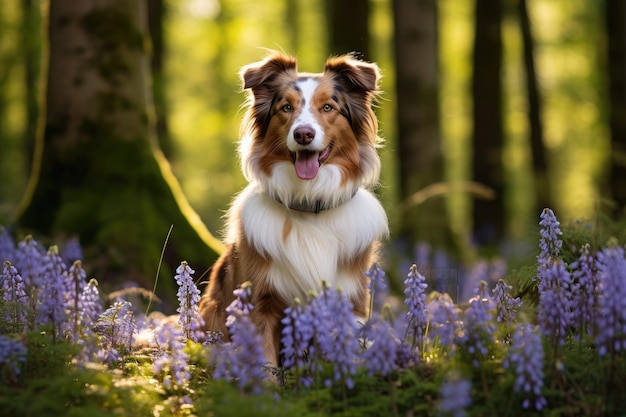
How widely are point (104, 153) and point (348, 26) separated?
691 cm

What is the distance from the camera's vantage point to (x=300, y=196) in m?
6.26

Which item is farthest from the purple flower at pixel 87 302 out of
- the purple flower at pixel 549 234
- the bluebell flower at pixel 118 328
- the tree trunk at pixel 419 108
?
the tree trunk at pixel 419 108

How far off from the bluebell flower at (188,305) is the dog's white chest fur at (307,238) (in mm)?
806

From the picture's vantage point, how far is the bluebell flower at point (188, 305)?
16.5ft

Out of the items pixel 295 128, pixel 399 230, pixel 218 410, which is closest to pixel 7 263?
pixel 218 410

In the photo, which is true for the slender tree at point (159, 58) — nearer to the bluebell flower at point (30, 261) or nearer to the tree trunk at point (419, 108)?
the tree trunk at point (419, 108)

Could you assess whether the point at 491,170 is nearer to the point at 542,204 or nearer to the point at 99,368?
the point at 542,204

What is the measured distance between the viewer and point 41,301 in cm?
471

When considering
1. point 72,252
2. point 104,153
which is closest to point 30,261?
point 72,252

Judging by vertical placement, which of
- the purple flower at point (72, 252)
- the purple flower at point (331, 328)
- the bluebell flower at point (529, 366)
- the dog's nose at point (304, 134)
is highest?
the dog's nose at point (304, 134)

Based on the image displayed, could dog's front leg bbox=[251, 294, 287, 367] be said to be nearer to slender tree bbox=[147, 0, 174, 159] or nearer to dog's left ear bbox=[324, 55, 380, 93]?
dog's left ear bbox=[324, 55, 380, 93]

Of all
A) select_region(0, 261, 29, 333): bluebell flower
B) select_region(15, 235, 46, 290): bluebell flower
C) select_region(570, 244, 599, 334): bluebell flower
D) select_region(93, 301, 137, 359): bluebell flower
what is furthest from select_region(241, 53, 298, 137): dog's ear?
select_region(570, 244, 599, 334): bluebell flower

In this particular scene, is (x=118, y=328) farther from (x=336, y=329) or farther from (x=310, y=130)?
(x=310, y=130)

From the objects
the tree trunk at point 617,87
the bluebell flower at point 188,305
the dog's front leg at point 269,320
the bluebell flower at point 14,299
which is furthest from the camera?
the tree trunk at point 617,87
